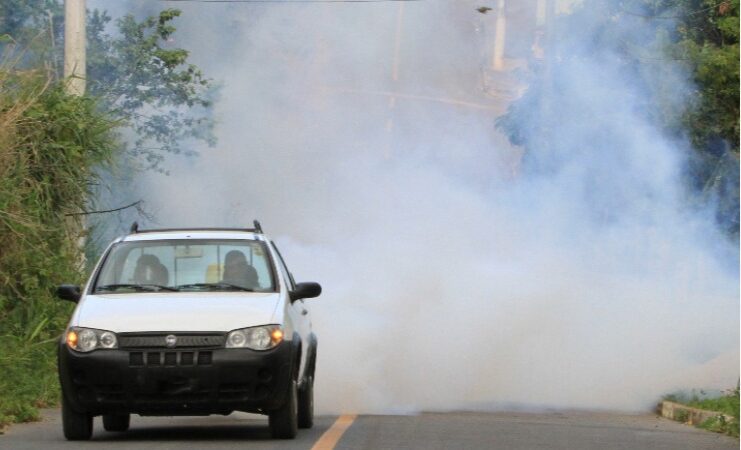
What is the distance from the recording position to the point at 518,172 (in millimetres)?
24609

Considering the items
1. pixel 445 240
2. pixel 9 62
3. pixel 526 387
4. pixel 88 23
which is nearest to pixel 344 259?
pixel 445 240

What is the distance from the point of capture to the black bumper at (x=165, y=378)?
36.9ft

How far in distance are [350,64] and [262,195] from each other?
381 cm

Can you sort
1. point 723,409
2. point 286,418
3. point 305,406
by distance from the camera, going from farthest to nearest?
point 723,409 < point 305,406 < point 286,418

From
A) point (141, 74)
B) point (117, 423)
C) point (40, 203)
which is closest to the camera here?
point (117, 423)

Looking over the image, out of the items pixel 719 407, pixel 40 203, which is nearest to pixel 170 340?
pixel 719 407

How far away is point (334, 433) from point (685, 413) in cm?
510

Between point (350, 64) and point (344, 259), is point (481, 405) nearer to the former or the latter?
point (344, 259)

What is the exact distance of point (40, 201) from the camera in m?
18.0

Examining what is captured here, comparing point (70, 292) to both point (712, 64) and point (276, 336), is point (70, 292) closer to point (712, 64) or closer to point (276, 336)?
point (276, 336)

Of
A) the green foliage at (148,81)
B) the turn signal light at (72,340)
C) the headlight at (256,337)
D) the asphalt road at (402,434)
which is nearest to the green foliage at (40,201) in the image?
the asphalt road at (402,434)

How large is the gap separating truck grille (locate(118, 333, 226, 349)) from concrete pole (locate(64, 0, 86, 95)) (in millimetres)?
8123

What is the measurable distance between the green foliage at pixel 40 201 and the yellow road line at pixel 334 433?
10.7 ft

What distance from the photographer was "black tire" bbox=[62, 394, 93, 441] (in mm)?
11734
